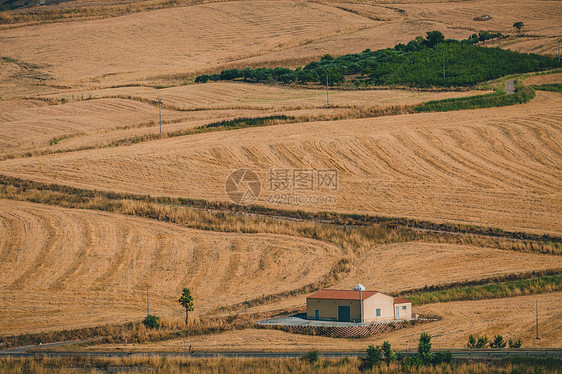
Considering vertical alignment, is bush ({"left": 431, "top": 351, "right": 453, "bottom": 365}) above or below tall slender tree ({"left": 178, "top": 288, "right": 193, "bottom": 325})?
above

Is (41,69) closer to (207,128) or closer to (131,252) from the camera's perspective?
(207,128)

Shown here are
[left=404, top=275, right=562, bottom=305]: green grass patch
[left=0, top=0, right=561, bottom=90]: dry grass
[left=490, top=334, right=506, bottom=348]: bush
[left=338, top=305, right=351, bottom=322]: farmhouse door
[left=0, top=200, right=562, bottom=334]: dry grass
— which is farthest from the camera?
[left=0, top=0, right=561, bottom=90]: dry grass

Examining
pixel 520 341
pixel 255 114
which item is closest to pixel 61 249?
pixel 520 341

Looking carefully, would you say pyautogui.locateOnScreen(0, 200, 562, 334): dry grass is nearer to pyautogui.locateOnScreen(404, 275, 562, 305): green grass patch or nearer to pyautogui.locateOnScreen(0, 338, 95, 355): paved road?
pyautogui.locateOnScreen(404, 275, 562, 305): green grass patch

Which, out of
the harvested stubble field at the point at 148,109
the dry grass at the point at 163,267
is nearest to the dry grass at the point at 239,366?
the dry grass at the point at 163,267

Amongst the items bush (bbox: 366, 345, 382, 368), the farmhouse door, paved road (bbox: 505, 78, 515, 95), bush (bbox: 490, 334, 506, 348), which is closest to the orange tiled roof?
the farmhouse door

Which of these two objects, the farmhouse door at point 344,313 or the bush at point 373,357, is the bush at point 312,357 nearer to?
the bush at point 373,357
